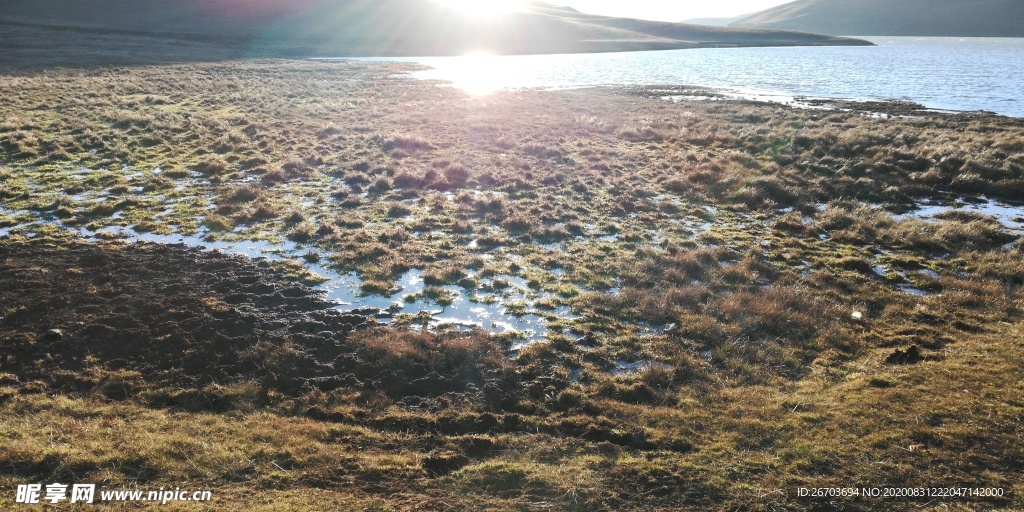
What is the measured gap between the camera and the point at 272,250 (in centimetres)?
1520

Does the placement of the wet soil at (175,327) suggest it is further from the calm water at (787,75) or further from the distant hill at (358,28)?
the distant hill at (358,28)

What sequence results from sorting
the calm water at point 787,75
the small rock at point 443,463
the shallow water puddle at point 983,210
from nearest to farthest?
the small rock at point 443,463
the shallow water puddle at point 983,210
the calm water at point 787,75

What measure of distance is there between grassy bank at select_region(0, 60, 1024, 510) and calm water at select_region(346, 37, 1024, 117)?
94.7ft

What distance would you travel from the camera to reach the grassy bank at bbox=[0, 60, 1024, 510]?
24.1 ft

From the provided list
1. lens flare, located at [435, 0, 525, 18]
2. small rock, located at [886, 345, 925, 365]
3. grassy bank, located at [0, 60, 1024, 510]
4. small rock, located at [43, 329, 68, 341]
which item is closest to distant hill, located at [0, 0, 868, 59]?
lens flare, located at [435, 0, 525, 18]

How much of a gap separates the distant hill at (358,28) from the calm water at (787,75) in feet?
74.7

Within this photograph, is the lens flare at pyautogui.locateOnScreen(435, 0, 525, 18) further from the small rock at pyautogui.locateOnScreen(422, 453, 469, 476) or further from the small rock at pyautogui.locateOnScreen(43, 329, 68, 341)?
the small rock at pyautogui.locateOnScreen(422, 453, 469, 476)

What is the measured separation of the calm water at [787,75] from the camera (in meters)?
49.9

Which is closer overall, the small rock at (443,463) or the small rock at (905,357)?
the small rock at (443,463)

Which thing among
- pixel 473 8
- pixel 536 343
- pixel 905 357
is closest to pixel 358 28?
pixel 473 8

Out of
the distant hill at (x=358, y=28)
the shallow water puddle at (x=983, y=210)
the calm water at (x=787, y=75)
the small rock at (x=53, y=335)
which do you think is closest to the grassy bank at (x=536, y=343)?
the small rock at (x=53, y=335)

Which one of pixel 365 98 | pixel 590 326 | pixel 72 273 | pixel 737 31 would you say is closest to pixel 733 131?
pixel 590 326

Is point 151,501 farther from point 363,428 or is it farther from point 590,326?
point 590,326

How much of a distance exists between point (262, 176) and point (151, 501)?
59.2ft
